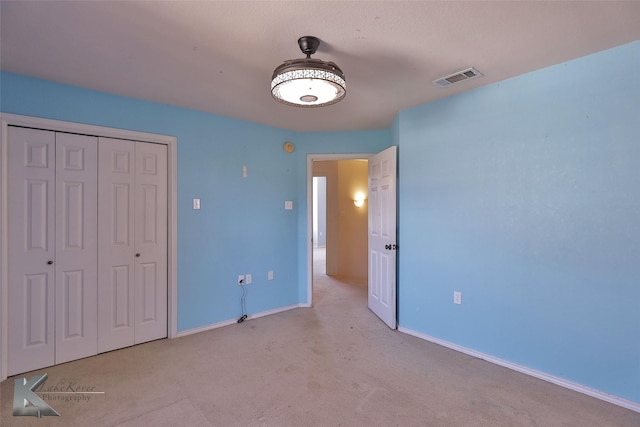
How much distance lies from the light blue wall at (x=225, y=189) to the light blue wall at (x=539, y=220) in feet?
4.32

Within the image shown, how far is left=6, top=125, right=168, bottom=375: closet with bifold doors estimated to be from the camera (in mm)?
2354

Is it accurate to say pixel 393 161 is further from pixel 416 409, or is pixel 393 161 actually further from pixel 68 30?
pixel 68 30

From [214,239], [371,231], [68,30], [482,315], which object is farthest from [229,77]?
[482,315]

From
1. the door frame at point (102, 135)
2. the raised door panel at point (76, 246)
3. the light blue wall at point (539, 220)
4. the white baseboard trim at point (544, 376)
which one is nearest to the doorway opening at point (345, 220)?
the light blue wall at point (539, 220)

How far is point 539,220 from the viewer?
232cm

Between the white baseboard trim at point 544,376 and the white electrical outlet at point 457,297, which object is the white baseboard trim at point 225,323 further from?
the white electrical outlet at point 457,297

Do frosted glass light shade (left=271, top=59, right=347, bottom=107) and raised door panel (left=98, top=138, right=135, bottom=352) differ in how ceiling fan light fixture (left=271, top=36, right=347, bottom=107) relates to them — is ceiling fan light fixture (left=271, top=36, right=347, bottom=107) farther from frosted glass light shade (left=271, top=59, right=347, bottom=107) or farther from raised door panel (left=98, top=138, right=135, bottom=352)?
raised door panel (left=98, top=138, right=135, bottom=352)

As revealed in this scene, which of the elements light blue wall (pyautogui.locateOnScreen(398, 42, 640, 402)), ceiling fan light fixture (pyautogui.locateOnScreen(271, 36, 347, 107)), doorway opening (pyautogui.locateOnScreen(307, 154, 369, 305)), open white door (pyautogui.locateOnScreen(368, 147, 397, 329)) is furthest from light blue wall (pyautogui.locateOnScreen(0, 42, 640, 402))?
doorway opening (pyautogui.locateOnScreen(307, 154, 369, 305))

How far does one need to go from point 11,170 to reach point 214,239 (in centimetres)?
168

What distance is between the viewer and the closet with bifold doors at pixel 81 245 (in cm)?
235

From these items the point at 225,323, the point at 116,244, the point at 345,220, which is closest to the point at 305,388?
the point at 225,323

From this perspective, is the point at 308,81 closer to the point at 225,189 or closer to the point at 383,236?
the point at 225,189

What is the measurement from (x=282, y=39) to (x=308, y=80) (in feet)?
1.43

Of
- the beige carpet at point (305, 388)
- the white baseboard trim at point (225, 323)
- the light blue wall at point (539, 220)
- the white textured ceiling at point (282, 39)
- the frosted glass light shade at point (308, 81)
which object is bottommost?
the beige carpet at point (305, 388)
